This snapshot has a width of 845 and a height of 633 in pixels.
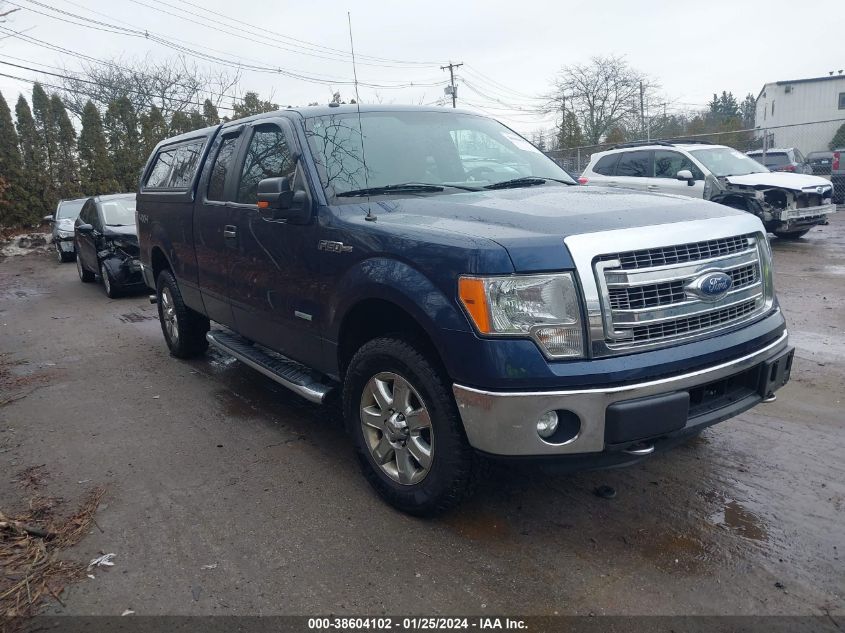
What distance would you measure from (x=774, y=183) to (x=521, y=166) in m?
9.14

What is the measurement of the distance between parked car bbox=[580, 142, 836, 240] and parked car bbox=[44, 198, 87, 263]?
12208 mm

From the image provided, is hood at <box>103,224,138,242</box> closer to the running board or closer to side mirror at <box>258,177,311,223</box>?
the running board

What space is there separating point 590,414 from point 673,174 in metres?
10.5

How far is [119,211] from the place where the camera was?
37.0 feet

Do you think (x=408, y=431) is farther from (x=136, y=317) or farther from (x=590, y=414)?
(x=136, y=317)

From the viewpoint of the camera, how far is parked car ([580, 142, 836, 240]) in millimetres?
11570

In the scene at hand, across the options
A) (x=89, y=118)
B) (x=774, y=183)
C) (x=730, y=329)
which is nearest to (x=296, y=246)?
(x=730, y=329)

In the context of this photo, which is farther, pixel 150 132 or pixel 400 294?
pixel 150 132

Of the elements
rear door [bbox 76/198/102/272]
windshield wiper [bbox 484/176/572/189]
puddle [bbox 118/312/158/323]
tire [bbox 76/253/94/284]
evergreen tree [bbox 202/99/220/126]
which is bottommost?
puddle [bbox 118/312/158/323]

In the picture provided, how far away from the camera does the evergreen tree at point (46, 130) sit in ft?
78.8

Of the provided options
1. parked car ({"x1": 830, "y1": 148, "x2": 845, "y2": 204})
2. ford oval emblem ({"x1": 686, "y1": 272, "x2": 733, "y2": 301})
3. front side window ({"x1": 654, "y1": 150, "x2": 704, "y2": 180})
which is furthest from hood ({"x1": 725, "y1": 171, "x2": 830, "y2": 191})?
ford oval emblem ({"x1": 686, "y1": 272, "x2": 733, "y2": 301})

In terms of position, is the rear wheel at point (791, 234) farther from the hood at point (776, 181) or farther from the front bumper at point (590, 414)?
the front bumper at point (590, 414)

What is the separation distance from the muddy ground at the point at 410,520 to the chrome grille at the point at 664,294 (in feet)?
2.73

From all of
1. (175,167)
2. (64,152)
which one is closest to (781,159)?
(175,167)
